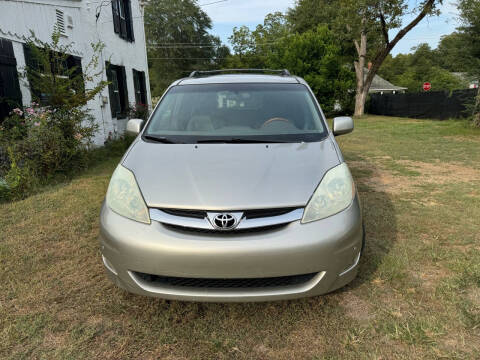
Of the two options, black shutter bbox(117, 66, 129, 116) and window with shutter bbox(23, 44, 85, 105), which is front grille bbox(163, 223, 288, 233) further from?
black shutter bbox(117, 66, 129, 116)

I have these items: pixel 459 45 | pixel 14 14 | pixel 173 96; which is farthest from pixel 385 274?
pixel 459 45

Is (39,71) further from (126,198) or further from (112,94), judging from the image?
(126,198)

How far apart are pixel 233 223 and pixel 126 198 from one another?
29.2 inches

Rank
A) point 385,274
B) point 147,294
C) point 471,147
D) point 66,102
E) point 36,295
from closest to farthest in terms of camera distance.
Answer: point 147,294, point 36,295, point 385,274, point 66,102, point 471,147

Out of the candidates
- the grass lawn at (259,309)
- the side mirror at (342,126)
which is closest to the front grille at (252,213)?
the grass lawn at (259,309)

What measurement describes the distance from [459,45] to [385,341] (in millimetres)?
17085

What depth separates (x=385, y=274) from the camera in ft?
8.72

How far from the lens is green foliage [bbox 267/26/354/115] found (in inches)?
893

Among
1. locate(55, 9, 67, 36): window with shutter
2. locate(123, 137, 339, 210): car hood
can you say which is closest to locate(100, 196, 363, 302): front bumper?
locate(123, 137, 339, 210): car hood

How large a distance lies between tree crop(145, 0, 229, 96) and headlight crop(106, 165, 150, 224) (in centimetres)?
4710

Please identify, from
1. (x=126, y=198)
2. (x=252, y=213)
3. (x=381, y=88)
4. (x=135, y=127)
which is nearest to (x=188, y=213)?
(x=252, y=213)

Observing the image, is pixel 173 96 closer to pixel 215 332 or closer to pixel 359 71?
pixel 215 332

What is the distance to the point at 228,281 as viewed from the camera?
1919 mm

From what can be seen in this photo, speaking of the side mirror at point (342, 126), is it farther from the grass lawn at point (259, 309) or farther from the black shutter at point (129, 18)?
the black shutter at point (129, 18)
